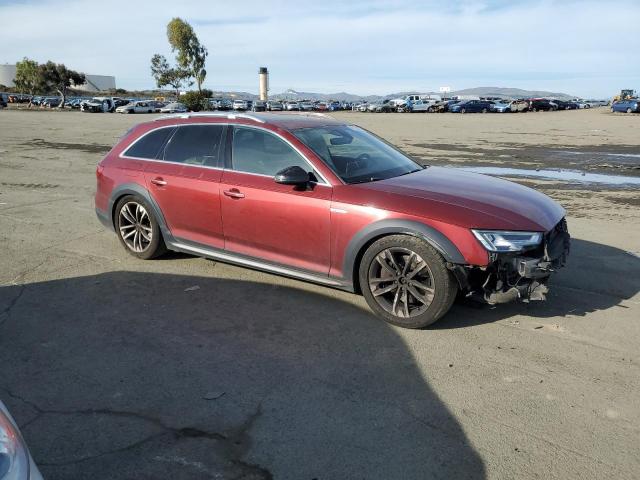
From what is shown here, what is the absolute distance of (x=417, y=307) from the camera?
4.29 m

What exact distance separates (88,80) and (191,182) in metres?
155

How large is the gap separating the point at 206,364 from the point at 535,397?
220 cm

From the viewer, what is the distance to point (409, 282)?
4234 mm

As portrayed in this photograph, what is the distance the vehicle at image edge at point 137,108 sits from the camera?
5951cm

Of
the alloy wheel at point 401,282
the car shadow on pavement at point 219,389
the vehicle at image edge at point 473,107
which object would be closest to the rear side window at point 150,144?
the car shadow on pavement at point 219,389

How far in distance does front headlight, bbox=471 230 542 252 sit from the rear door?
252cm

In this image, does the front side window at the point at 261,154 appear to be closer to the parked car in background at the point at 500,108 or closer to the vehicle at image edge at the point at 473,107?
the vehicle at image edge at the point at 473,107

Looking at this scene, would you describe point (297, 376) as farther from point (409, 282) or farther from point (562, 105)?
point (562, 105)

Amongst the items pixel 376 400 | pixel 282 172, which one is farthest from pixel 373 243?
pixel 376 400

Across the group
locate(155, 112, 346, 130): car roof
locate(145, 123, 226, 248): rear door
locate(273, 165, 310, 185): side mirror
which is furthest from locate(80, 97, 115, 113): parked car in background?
locate(273, 165, 310, 185): side mirror

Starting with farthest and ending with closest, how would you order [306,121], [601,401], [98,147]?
[98,147] < [306,121] < [601,401]

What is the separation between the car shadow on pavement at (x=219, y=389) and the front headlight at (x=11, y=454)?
964 mm

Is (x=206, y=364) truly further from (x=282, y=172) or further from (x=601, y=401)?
(x=601, y=401)

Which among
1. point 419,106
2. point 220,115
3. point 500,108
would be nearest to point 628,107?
point 500,108
